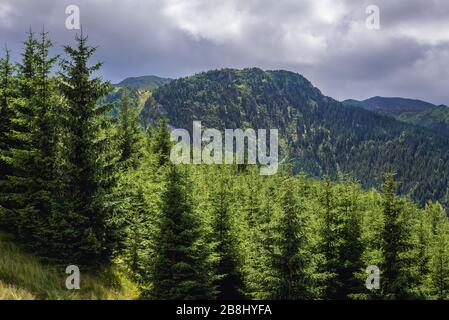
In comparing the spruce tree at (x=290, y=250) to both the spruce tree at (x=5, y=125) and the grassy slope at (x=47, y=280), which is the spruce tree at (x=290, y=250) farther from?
the spruce tree at (x=5, y=125)

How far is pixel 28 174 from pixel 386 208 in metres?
19.2

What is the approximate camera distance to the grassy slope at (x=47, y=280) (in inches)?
640

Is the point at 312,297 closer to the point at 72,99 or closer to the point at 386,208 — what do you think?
the point at 386,208

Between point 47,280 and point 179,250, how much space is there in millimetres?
6128

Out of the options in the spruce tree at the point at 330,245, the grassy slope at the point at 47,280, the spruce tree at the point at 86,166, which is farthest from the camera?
the spruce tree at the point at 330,245

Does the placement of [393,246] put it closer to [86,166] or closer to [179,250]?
[179,250]

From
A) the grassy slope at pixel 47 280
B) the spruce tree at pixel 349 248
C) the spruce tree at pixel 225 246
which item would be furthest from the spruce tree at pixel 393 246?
the grassy slope at pixel 47 280

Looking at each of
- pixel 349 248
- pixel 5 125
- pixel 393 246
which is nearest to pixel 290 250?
pixel 393 246

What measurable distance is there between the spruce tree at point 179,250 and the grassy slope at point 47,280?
2.24m

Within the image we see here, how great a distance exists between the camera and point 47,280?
17750mm

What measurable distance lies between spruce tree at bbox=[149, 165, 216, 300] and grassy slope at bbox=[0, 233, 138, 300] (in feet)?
7.35

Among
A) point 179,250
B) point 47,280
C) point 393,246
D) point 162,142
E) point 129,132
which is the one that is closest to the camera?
point 47,280

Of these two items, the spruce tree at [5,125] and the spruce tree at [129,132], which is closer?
the spruce tree at [5,125]
